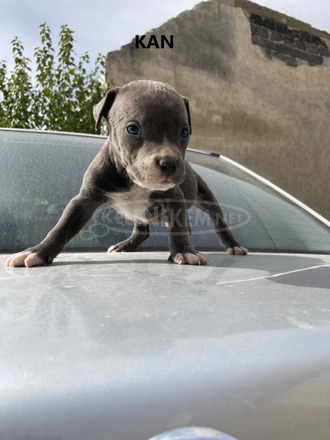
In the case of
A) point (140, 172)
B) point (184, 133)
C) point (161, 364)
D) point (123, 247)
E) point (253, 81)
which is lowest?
point (123, 247)

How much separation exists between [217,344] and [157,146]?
2.00 feet

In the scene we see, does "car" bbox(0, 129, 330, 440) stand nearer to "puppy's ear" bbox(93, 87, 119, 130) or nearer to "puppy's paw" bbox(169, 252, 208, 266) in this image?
"puppy's paw" bbox(169, 252, 208, 266)

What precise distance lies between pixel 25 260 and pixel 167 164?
42 cm

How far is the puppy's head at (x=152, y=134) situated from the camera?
1.01m

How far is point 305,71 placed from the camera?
8773mm

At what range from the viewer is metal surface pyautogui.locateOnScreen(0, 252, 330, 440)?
1.27 ft

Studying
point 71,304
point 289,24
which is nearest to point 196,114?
point 289,24

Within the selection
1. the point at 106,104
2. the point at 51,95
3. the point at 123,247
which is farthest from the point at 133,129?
the point at 51,95

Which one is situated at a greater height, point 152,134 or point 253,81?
point 253,81

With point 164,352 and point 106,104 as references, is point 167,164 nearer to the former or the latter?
point 106,104

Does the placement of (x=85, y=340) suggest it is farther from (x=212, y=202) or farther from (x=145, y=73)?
(x=145, y=73)

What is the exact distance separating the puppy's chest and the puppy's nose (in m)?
0.23

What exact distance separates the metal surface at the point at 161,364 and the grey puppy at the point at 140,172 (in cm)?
37

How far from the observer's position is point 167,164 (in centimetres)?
99
